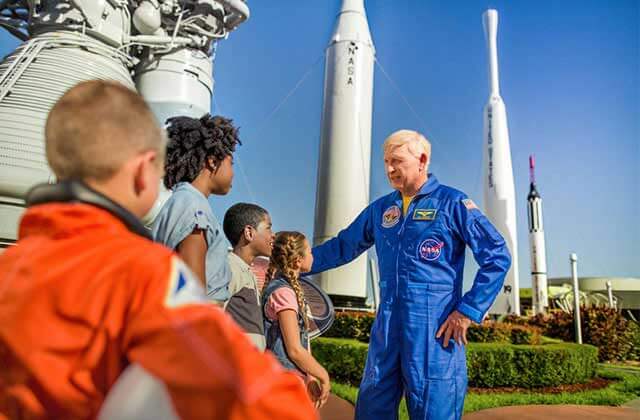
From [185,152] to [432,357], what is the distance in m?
1.60

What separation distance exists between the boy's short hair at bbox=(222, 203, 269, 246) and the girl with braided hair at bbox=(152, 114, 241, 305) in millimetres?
509

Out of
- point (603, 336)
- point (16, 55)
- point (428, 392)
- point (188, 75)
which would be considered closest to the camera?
point (428, 392)

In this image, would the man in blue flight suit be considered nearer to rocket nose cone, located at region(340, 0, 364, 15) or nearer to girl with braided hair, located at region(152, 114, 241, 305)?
girl with braided hair, located at region(152, 114, 241, 305)

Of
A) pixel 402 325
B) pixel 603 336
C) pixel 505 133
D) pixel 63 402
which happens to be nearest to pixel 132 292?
pixel 63 402

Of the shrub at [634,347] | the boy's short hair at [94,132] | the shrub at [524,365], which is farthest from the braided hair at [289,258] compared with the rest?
the shrub at [634,347]

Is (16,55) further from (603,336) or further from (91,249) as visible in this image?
(603,336)

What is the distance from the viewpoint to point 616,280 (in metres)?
32.5

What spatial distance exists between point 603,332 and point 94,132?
12671mm

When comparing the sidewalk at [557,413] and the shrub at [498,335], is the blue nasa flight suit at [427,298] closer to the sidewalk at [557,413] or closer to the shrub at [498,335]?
the sidewalk at [557,413]

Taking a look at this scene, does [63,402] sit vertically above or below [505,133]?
below

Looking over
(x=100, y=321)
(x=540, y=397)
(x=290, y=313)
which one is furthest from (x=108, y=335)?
(x=540, y=397)

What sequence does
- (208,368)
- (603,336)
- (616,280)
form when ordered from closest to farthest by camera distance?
(208,368) → (603,336) → (616,280)

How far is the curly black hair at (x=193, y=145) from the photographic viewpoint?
2186mm

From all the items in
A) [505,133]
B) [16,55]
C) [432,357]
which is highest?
[505,133]
